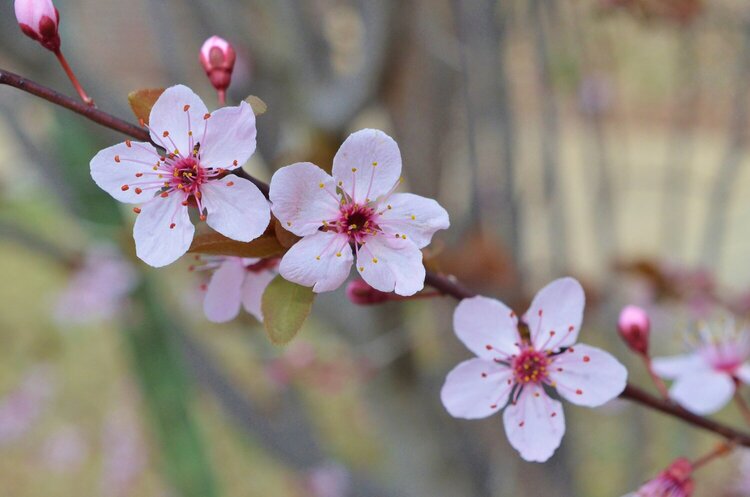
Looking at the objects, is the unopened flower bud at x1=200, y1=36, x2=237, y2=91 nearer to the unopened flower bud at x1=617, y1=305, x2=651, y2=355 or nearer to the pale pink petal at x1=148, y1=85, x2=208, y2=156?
the pale pink petal at x1=148, y1=85, x2=208, y2=156

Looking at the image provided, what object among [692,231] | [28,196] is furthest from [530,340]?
[28,196]

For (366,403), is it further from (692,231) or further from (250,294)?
(692,231)

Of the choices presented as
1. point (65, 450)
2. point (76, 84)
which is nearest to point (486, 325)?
point (76, 84)

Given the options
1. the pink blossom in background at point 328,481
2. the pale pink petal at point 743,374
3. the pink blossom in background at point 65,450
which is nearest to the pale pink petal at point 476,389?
the pale pink petal at point 743,374

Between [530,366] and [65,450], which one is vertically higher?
[530,366]

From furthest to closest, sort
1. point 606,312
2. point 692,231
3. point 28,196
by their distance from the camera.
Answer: point 28,196, point 692,231, point 606,312

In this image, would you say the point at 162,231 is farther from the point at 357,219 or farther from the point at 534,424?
the point at 534,424
